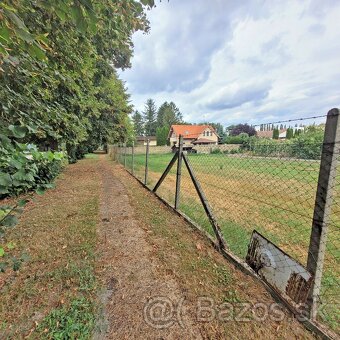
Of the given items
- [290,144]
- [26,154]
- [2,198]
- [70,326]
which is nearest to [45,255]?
[70,326]

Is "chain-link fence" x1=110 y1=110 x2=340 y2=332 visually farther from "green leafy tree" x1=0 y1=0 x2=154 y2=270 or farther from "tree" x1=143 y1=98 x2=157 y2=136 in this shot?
"tree" x1=143 y1=98 x2=157 y2=136

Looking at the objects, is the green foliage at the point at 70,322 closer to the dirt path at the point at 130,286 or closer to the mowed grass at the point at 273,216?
the dirt path at the point at 130,286

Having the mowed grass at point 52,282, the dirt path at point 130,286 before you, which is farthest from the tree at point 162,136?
the dirt path at point 130,286

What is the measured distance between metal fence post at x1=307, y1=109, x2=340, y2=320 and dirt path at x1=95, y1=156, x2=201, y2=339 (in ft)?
3.69

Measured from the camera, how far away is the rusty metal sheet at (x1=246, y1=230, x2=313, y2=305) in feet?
6.34

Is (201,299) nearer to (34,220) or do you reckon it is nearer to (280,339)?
(280,339)

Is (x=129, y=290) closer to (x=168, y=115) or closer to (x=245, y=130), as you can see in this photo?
(x=245, y=130)

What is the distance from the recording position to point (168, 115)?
7919 centimetres

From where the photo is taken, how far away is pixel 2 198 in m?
5.70

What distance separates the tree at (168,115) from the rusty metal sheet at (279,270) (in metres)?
76.9

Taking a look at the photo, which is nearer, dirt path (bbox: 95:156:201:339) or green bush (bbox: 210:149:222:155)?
dirt path (bbox: 95:156:201:339)

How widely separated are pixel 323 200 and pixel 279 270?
0.88 m

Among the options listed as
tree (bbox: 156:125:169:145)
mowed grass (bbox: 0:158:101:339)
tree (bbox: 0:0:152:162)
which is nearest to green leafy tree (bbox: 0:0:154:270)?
tree (bbox: 0:0:152:162)

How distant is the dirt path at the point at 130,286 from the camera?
5.95ft
